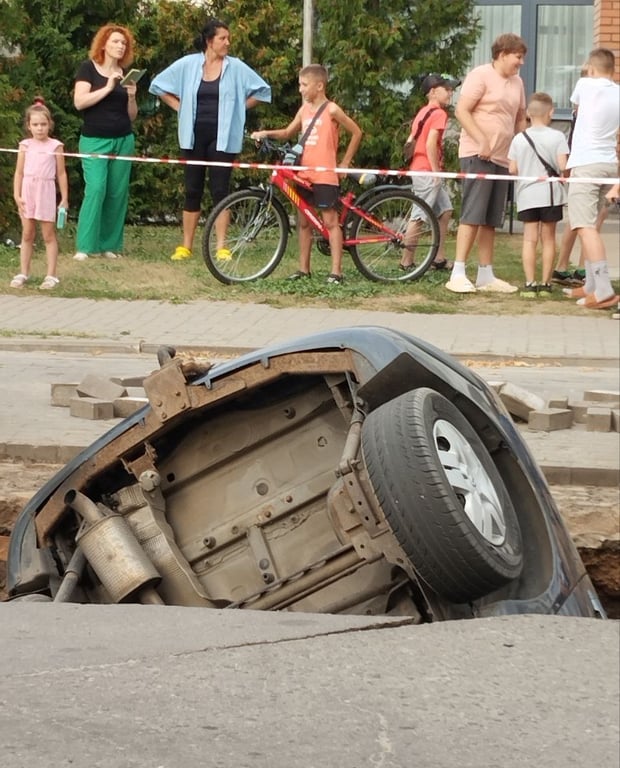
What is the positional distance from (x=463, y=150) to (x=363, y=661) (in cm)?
710

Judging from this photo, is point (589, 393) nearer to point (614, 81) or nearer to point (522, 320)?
point (522, 320)

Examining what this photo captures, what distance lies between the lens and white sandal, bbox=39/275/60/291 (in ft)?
25.4

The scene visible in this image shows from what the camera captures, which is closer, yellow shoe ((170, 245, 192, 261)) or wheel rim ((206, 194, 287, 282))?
yellow shoe ((170, 245, 192, 261))

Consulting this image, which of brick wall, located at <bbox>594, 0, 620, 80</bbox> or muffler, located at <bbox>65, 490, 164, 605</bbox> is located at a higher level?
brick wall, located at <bbox>594, 0, 620, 80</bbox>

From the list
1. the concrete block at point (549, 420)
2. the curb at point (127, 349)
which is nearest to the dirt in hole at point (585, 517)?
the concrete block at point (549, 420)

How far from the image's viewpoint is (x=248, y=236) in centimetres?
1022

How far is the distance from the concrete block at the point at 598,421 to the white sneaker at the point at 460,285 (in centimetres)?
268

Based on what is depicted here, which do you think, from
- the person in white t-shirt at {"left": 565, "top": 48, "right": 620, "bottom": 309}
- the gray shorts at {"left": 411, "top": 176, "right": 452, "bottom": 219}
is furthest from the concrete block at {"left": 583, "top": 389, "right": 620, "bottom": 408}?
the gray shorts at {"left": 411, "top": 176, "right": 452, "bottom": 219}

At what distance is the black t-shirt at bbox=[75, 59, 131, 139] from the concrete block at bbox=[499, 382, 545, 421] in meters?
2.36

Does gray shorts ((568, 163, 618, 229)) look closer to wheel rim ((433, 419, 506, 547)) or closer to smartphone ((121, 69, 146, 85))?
smartphone ((121, 69, 146, 85))

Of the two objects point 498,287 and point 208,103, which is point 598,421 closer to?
point 498,287

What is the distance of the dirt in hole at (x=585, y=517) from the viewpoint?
16.4 ft

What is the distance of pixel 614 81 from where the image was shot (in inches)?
396

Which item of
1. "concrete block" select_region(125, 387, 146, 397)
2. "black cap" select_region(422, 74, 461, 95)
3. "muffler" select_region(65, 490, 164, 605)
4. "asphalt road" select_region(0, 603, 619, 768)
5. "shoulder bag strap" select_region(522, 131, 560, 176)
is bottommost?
"asphalt road" select_region(0, 603, 619, 768)
